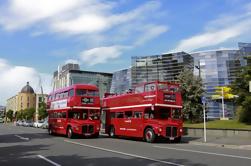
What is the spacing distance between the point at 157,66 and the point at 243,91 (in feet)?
223

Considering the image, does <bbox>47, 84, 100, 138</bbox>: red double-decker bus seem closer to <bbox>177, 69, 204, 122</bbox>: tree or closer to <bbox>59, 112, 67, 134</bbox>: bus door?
<bbox>59, 112, 67, 134</bbox>: bus door

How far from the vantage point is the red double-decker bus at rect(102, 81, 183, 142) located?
2645 cm

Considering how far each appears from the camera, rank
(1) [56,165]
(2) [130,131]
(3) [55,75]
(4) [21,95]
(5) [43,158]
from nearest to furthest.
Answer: (1) [56,165] < (5) [43,158] < (2) [130,131] < (3) [55,75] < (4) [21,95]

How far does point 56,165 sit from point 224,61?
3615 inches

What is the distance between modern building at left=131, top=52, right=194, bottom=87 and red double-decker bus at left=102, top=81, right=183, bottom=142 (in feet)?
231

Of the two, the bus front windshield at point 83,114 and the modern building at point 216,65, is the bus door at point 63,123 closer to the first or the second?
the bus front windshield at point 83,114

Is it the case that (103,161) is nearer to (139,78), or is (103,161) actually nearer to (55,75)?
(139,78)

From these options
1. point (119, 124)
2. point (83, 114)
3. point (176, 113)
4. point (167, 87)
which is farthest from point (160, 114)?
point (83, 114)

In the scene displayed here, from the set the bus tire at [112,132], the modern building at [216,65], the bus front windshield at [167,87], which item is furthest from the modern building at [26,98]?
the bus front windshield at [167,87]

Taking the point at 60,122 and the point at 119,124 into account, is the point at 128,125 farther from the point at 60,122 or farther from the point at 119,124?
the point at 60,122

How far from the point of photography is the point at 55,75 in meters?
145

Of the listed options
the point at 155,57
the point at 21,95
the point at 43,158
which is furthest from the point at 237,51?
the point at 21,95

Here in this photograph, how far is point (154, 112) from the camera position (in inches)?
1062

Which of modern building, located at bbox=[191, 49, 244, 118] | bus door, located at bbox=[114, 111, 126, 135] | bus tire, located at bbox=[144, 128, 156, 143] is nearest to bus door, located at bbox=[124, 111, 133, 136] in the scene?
bus door, located at bbox=[114, 111, 126, 135]
